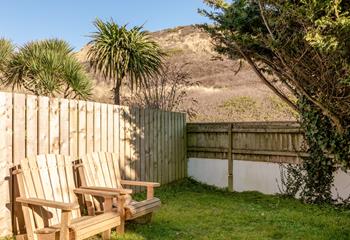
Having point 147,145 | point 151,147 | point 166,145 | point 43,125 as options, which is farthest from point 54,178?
point 166,145

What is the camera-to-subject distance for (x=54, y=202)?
3.66 m

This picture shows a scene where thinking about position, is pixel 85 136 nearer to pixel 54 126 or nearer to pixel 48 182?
pixel 54 126

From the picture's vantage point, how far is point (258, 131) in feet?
25.6

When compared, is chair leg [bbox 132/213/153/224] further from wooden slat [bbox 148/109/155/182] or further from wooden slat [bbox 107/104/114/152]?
wooden slat [bbox 148/109/155/182]

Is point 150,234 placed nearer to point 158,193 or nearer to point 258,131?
point 158,193

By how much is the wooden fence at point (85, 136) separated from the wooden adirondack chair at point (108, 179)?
55cm

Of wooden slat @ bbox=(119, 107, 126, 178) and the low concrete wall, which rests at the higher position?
wooden slat @ bbox=(119, 107, 126, 178)

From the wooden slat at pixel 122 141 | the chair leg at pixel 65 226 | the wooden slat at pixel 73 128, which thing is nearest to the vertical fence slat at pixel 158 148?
the wooden slat at pixel 122 141

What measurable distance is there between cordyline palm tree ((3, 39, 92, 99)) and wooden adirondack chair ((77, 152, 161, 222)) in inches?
179

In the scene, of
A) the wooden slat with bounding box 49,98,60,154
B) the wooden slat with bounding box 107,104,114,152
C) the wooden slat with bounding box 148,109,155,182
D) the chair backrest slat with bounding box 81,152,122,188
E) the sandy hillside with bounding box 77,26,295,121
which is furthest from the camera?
the sandy hillside with bounding box 77,26,295,121

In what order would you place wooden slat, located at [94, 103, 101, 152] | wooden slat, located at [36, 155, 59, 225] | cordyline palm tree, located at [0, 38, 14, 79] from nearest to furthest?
wooden slat, located at [36, 155, 59, 225] < wooden slat, located at [94, 103, 101, 152] < cordyline palm tree, located at [0, 38, 14, 79]

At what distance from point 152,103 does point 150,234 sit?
21.8 feet

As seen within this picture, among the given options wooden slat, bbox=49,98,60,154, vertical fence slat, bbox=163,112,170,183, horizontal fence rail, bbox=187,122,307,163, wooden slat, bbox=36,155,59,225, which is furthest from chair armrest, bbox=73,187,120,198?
horizontal fence rail, bbox=187,122,307,163

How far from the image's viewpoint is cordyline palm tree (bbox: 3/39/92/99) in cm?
919
